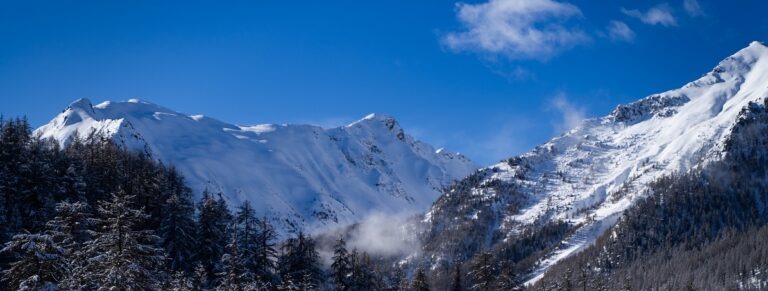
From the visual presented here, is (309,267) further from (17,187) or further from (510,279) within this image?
(17,187)

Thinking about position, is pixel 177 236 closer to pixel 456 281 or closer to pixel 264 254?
pixel 264 254

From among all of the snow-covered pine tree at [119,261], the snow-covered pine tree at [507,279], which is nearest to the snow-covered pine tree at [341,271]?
the snow-covered pine tree at [507,279]

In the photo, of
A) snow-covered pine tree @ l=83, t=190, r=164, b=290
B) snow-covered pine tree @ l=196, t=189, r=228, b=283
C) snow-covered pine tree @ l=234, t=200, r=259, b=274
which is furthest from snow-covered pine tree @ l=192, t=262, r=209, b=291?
snow-covered pine tree @ l=83, t=190, r=164, b=290

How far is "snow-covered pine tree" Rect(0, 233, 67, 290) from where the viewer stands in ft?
85.8

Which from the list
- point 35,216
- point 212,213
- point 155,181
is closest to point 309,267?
point 212,213

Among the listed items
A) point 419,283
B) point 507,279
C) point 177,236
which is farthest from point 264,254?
point 507,279

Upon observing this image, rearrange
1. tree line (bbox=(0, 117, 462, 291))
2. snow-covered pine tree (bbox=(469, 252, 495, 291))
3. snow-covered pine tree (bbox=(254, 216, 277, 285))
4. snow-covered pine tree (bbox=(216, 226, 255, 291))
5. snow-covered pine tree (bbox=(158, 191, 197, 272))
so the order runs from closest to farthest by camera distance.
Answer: snow-covered pine tree (bbox=(216, 226, 255, 291)), tree line (bbox=(0, 117, 462, 291)), snow-covered pine tree (bbox=(469, 252, 495, 291)), snow-covered pine tree (bbox=(254, 216, 277, 285)), snow-covered pine tree (bbox=(158, 191, 197, 272))

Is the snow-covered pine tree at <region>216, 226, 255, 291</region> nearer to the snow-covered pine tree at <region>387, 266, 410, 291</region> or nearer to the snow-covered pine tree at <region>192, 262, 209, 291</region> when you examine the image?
the snow-covered pine tree at <region>192, 262, 209, 291</region>

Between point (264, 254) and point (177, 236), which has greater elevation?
point (177, 236)

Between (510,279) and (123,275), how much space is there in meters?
33.7

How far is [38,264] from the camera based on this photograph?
87.8 feet

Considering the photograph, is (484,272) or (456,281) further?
(456,281)

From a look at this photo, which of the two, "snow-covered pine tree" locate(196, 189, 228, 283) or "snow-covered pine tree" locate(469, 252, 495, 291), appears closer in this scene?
"snow-covered pine tree" locate(469, 252, 495, 291)

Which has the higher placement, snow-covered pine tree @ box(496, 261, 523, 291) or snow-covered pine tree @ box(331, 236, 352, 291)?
snow-covered pine tree @ box(331, 236, 352, 291)
